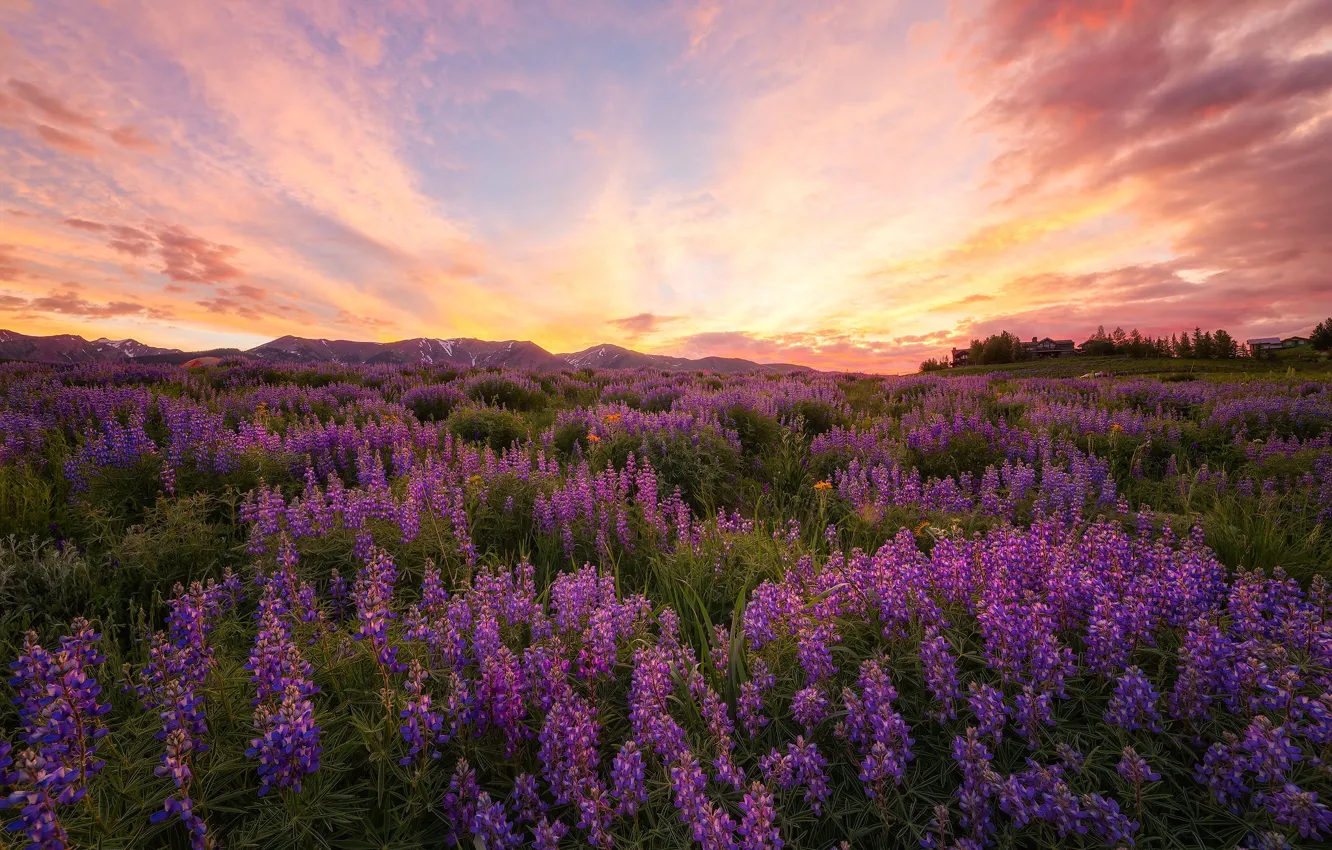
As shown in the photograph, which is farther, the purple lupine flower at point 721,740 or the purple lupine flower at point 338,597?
the purple lupine flower at point 338,597

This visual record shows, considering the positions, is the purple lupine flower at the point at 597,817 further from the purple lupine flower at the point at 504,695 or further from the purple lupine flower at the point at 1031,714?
the purple lupine flower at the point at 1031,714

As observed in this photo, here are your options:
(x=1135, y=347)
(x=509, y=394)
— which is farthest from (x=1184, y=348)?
(x=509, y=394)

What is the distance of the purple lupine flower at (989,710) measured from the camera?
82.5 inches

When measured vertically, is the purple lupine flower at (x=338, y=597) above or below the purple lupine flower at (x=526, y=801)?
above

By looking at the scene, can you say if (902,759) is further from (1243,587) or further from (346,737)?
(346,737)

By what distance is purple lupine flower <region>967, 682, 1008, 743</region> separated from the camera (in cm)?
210

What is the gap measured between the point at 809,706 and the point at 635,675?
768 millimetres

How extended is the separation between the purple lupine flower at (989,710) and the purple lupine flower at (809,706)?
0.59m

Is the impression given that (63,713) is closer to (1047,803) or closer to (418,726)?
(418,726)

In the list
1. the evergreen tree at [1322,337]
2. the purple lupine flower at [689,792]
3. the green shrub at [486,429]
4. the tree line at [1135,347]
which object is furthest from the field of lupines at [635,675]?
the evergreen tree at [1322,337]

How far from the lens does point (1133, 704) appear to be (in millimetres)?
2150

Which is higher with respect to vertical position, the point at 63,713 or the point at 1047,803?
the point at 63,713

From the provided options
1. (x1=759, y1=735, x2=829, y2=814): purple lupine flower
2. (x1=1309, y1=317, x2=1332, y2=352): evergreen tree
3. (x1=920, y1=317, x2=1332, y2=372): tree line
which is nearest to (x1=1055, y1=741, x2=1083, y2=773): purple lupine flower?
(x1=759, y1=735, x2=829, y2=814): purple lupine flower

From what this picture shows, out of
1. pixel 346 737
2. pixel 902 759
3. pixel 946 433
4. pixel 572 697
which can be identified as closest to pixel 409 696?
pixel 346 737
